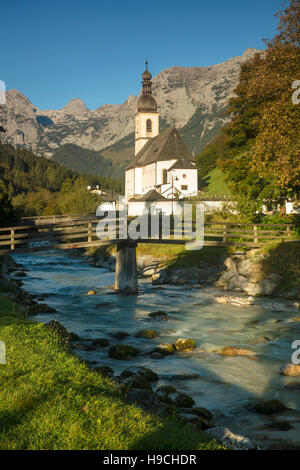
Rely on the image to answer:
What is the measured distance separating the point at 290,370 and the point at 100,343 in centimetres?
610

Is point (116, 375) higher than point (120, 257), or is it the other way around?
point (120, 257)

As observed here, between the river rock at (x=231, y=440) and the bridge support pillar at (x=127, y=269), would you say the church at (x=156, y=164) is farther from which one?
the river rock at (x=231, y=440)

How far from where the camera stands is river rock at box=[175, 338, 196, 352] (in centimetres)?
1332

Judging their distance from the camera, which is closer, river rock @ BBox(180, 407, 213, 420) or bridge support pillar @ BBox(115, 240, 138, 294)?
river rock @ BBox(180, 407, 213, 420)

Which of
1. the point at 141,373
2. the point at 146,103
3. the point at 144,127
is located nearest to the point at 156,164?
the point at 144,127

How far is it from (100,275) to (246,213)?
12.4 meters

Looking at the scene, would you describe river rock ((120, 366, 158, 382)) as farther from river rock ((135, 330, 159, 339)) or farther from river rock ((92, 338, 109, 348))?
river rock ((135, 330, 159, 339))

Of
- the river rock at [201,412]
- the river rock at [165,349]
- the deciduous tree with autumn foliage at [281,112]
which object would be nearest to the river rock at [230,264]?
the deciduous tree with autumn foliage at [281,112]

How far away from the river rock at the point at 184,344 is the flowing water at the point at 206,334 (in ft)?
1.11

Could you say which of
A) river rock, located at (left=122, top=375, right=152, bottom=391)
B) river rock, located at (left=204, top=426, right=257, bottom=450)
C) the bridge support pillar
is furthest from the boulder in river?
the bridge support pillar

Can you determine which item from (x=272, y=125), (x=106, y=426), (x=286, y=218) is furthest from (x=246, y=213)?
(x=106, y=426)

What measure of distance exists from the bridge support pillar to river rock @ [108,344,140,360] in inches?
425
